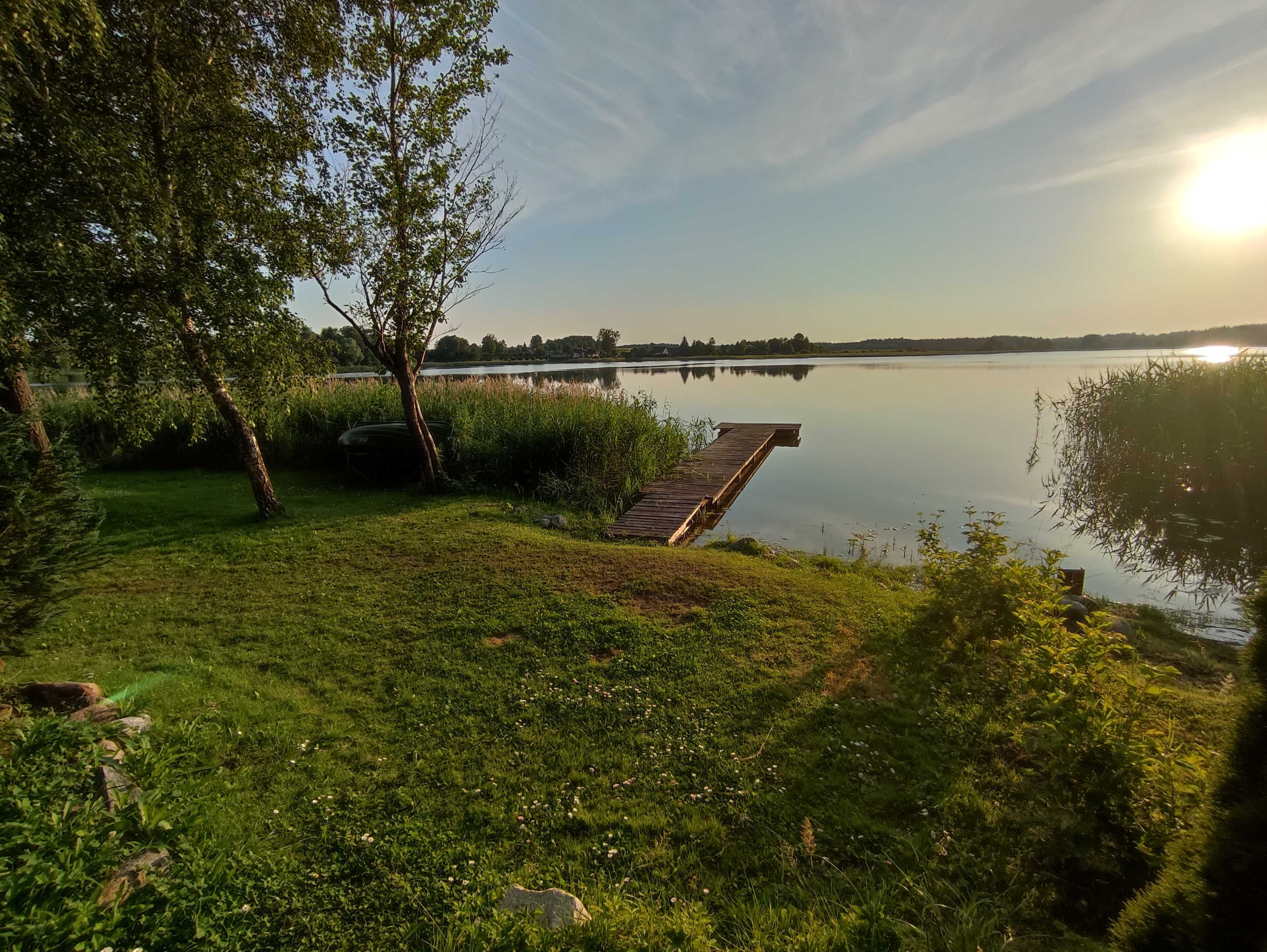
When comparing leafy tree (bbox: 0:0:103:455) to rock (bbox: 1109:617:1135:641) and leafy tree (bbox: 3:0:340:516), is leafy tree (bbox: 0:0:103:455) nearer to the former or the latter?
leafy tree (bbox: 3:0:340:516)

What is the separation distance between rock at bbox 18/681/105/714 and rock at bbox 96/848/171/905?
1682 mm

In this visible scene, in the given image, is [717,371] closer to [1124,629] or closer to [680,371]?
[680,371]

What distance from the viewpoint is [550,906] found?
2131 millimetres

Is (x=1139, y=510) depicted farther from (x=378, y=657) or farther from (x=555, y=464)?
(x=378, y=657)

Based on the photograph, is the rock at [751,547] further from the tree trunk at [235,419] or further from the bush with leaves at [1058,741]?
the tree trunk at [235,419]

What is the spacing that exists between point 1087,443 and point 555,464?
48.1ft

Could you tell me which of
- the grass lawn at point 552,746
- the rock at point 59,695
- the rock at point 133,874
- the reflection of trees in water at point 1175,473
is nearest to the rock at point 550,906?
the grass lawn at point 552,746

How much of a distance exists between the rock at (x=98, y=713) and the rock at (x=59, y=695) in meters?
0.08

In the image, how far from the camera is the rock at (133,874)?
1968 millimetres

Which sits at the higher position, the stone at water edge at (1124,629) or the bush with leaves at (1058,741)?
the bush with leaves at (1058,741)

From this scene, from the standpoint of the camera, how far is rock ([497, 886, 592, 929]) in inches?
81.2

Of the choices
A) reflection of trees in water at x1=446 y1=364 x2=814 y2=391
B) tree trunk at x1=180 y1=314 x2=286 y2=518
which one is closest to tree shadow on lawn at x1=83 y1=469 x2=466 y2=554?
tree trunk at x1=180 y1=314 x2=286 y2=518

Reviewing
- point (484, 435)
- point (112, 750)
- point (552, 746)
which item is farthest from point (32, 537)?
point (484, 435)

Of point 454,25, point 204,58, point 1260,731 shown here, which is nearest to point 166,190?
point 204,58
